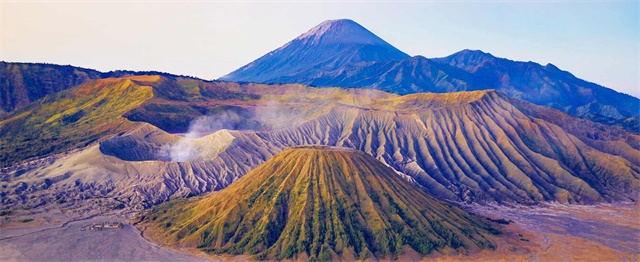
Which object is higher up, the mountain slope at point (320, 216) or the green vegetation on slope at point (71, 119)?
the green vegetation on slope at point (71, 119)

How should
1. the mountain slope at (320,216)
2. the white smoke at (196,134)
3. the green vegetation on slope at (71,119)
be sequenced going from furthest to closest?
the green vegetation on slope at (71,119) < the white smoke at (196,134) < the mountain slope at (320,216)

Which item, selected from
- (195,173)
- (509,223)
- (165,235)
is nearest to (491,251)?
(509,223)

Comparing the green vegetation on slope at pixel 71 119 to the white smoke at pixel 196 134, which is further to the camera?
the green vegetation on slope at pixel 71 119

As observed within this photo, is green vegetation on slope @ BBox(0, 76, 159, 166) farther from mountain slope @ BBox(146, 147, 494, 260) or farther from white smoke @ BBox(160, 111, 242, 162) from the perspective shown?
mountain slope @ BBox(146, 147, 494, 260)

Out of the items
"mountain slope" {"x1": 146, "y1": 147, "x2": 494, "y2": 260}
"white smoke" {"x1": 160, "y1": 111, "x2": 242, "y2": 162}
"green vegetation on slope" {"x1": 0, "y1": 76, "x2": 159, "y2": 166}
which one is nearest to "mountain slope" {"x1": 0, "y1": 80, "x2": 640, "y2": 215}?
"white smoke" {"x1": 160, "y1": 111, "x2": 242, "y2": 162}

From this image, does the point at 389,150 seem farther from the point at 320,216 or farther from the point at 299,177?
the point at 320,216

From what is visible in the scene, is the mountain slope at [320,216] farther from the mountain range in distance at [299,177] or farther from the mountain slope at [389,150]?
the mountain slope at [389,150]

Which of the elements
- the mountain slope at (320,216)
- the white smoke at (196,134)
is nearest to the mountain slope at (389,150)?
the white smoke at (196,134)

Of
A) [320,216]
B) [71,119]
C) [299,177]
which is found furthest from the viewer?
[71,119]

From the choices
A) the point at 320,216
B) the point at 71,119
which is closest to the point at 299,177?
the point at 320,216

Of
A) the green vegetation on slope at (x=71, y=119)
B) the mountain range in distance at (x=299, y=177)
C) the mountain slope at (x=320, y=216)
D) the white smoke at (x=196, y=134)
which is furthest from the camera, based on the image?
the green vegetation on slope at (x=71, y=119)
